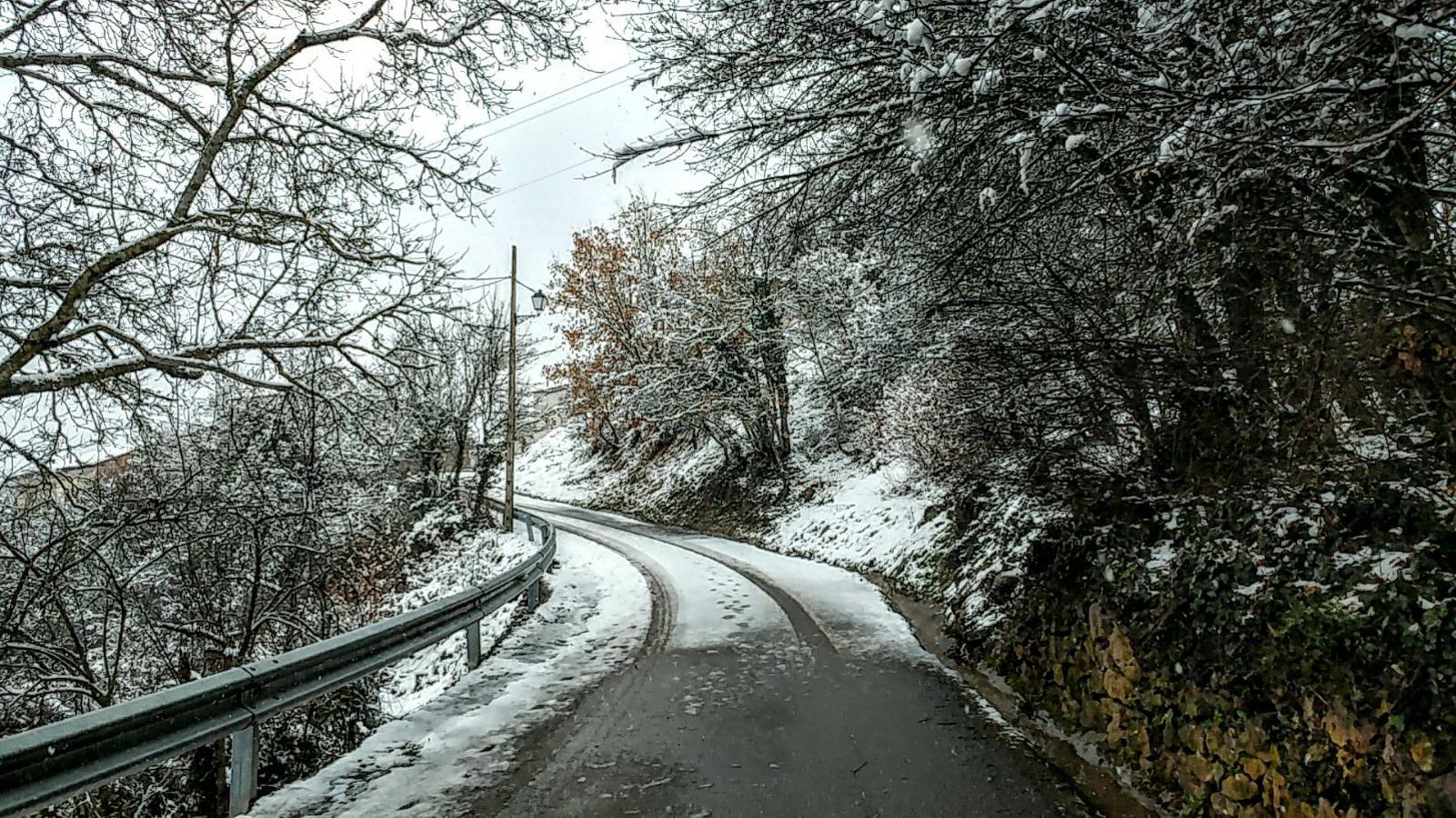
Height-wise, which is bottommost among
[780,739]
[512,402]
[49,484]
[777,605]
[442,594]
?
[442,594]

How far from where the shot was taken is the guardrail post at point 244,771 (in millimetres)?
4137

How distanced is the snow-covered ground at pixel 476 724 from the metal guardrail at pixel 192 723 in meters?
0.46

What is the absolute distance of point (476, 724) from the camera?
570 cm

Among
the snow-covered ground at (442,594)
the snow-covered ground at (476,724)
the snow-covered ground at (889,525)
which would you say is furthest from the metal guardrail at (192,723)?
the snow-covered ground at (889,525)

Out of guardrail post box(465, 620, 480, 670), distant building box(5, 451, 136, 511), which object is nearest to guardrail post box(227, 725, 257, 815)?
distant building box(5, 451, 136, 511)

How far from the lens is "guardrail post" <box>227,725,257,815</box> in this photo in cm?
414

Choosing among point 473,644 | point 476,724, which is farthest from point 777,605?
point 476,724

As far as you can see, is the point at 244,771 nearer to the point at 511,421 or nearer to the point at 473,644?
the point at 473,644

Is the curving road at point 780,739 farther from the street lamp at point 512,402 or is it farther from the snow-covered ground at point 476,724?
the street lamp at point 512,402

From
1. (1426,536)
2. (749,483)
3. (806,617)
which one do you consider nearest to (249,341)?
(806,617)

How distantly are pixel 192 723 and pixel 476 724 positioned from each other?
213 cm

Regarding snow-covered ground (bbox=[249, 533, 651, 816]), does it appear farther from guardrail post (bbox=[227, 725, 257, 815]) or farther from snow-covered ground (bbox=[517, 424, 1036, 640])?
snow-covered ground (bbox=[517, 424, 1036, 640])

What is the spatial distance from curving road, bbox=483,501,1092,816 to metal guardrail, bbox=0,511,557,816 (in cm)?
131

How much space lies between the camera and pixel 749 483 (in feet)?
87.5
